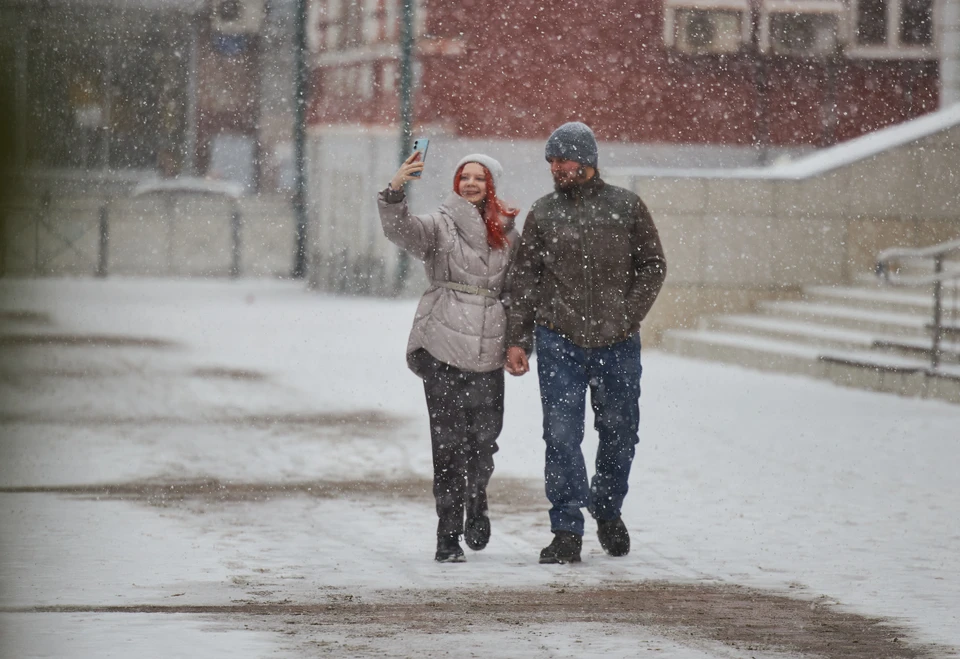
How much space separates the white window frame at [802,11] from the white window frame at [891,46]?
0.38ft

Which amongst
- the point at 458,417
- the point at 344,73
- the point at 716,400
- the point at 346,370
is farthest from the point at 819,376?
the point at 344,73

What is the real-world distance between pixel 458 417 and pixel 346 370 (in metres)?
9.21

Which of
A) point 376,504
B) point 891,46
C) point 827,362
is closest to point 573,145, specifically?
point 376,504

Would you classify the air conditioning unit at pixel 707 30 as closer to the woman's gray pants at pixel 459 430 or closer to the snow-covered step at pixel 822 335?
the snow-covered step at pixel 822 335

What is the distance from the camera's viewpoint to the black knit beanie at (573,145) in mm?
7723

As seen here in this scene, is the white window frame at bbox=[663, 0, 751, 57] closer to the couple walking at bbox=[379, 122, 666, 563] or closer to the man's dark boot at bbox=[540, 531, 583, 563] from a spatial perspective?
the couple walking at bbox=[379, 122, 666, 563]

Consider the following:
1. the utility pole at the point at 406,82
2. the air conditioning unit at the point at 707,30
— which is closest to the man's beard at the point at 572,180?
the utility pole at the point at 406,82

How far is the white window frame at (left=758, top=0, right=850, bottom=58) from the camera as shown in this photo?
28109 mm

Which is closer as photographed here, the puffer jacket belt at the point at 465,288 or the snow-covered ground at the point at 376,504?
the snow-covered ground at the point at 376,504

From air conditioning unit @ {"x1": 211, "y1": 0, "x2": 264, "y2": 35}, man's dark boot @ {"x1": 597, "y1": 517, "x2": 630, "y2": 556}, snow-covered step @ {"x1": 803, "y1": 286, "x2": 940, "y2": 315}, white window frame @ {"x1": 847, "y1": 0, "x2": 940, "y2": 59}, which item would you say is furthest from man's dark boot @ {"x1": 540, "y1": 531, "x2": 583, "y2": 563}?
air conditioning unit @ {"x1": 211, "y1": 0, "x2": 264, "y2": 35}

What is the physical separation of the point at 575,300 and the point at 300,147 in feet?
80.4

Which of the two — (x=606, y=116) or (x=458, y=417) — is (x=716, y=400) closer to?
(x=458, y=417)

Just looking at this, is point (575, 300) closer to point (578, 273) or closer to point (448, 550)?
point (578, 273)

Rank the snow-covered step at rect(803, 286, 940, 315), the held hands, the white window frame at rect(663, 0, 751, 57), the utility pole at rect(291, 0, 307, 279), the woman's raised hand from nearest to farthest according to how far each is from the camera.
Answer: the woman's raised hand
the held hands
the snow-covered step at rect(803, 286, 940, 315)
the white window frame at rect(663, 0, 751, 57)
the utility pole at rect(291, 0, 307, 279)
